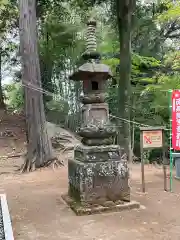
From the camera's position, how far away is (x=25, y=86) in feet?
29.3

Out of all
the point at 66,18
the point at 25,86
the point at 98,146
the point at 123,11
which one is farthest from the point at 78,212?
the point at 66,18

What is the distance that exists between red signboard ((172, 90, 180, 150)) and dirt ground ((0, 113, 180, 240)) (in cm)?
97

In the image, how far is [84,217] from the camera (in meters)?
4.49

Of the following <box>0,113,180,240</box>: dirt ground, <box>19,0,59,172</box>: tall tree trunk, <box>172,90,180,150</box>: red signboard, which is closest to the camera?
<box>0,113,180,240</box>: dirt ground

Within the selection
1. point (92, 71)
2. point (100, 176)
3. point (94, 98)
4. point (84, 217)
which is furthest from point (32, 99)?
point (84, 217)

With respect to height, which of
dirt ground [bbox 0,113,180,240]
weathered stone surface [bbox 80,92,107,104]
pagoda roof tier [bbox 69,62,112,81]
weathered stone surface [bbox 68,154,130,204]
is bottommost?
dirt ground [bbox 0,113,180,240]

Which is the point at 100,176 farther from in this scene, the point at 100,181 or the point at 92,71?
the point at 92,71

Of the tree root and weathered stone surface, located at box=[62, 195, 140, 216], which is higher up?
the tree root

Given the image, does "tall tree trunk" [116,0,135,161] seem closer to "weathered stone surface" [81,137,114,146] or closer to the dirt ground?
the dirt ground

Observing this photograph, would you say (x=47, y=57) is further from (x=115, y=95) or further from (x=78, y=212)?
(x=78, y=212)

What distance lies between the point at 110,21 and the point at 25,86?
521 centimetres

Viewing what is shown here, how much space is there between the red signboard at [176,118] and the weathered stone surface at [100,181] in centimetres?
144

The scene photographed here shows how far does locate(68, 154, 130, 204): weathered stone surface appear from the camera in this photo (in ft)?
15.7

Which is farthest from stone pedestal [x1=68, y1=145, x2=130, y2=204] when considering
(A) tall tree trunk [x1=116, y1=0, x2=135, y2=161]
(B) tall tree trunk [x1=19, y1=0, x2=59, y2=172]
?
(A) tall tree trunk [x1=116, y1=0, x2=135, y2=161]
